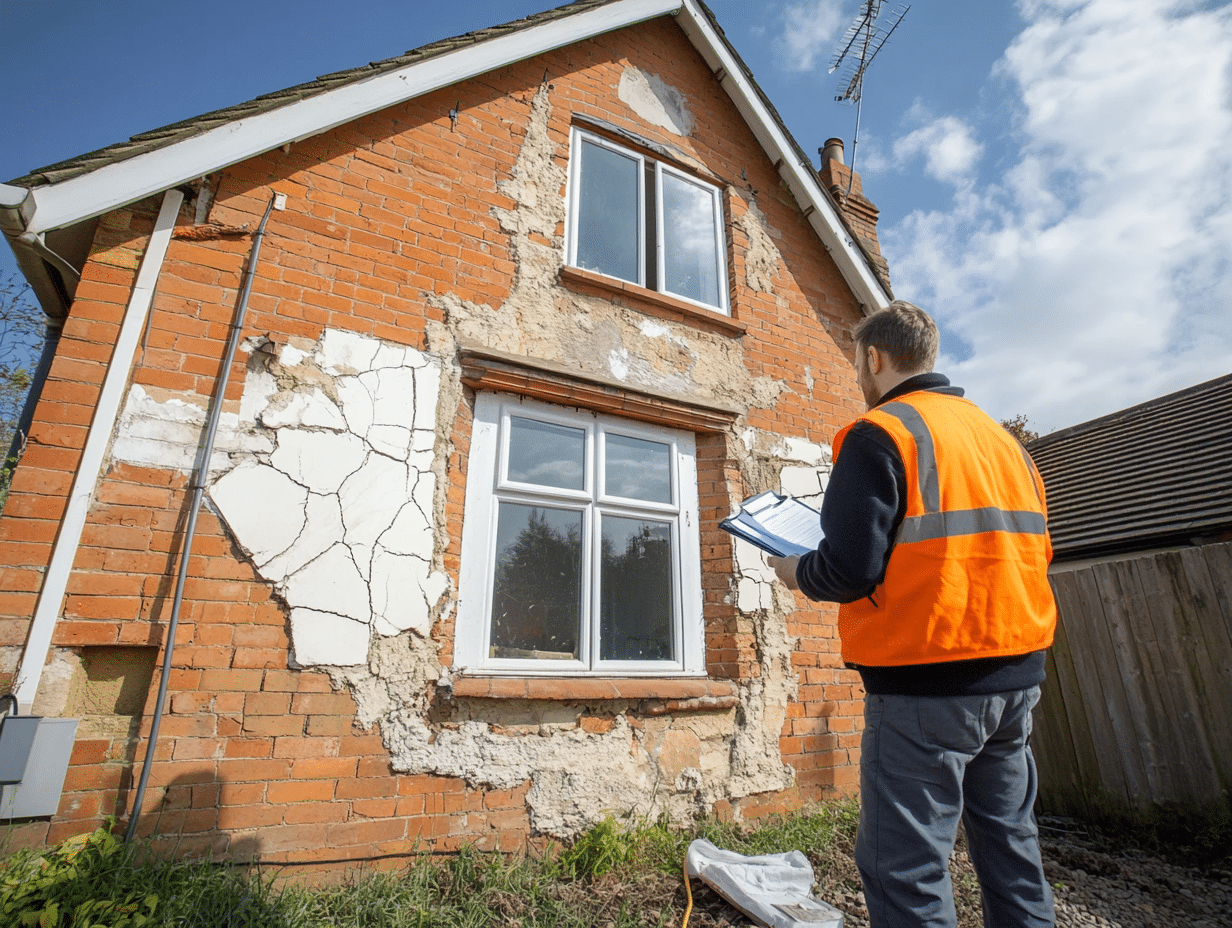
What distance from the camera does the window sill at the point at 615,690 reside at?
3.15 metres

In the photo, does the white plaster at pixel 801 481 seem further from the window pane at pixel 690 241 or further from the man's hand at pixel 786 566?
the man's hand at pixel 786 566

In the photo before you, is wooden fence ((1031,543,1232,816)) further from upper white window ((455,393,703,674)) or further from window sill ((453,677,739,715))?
upper white window ((455,393,703,674))

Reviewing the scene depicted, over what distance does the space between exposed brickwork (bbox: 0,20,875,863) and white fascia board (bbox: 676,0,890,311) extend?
123 cm

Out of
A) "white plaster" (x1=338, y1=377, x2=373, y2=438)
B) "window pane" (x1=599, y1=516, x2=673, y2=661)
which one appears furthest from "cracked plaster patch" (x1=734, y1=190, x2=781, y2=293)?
"white plaster" (x1=338, y1=377, x2=373, y2=438)

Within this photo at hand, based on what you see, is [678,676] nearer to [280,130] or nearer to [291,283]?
[291,283]

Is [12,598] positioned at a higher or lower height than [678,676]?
higher

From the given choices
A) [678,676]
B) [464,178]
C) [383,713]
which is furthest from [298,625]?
[464,178]

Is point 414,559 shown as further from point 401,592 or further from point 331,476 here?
point 331,476

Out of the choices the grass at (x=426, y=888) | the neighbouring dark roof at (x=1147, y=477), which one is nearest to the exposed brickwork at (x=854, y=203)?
the neighbouring dark roof at (x=1147, y=477)

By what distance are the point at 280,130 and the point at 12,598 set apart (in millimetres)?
2588

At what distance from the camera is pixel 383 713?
2965 mm

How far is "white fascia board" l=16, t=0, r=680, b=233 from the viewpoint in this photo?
9.29 feet

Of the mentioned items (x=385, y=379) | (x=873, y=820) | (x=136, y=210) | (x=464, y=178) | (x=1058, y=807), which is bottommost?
(x=1058, y=807)

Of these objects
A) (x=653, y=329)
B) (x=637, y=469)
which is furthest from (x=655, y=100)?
(x=637, y=469)
